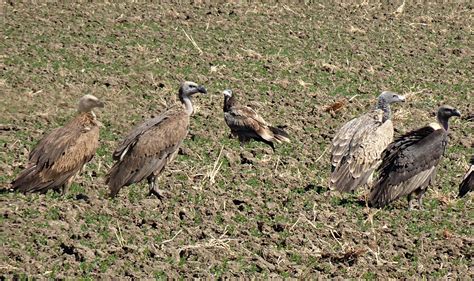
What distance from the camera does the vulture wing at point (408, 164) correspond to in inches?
516

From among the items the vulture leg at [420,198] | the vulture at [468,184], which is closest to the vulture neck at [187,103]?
the vulture leg at [420,198]

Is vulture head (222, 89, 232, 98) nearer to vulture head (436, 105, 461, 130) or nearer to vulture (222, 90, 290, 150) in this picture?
vulture (222, 90, 290, 150)

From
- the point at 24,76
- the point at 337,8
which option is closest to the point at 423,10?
the point at 337,8

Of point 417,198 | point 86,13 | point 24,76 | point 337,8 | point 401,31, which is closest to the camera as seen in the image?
point 417,198

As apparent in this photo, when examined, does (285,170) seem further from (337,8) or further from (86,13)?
(337,8)

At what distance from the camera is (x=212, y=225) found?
1122 centimetres

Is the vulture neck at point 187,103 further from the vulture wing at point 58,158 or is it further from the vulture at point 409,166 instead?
the vulture at point 409,166

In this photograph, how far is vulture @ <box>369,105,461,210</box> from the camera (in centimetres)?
1310

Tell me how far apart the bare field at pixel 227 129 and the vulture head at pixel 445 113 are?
2.52ft

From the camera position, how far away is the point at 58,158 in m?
11.6

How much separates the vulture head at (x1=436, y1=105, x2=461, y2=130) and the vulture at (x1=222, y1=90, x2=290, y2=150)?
8.11 ft

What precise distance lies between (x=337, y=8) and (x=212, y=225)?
15.9 m

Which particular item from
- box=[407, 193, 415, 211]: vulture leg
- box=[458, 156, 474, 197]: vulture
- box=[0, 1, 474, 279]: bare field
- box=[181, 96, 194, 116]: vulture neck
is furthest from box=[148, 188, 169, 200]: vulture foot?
box=[458, 156, 474, 197]: vulture

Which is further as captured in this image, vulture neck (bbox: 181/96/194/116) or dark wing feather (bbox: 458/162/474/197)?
vulture neck (bbox: 181/96/194/116)
